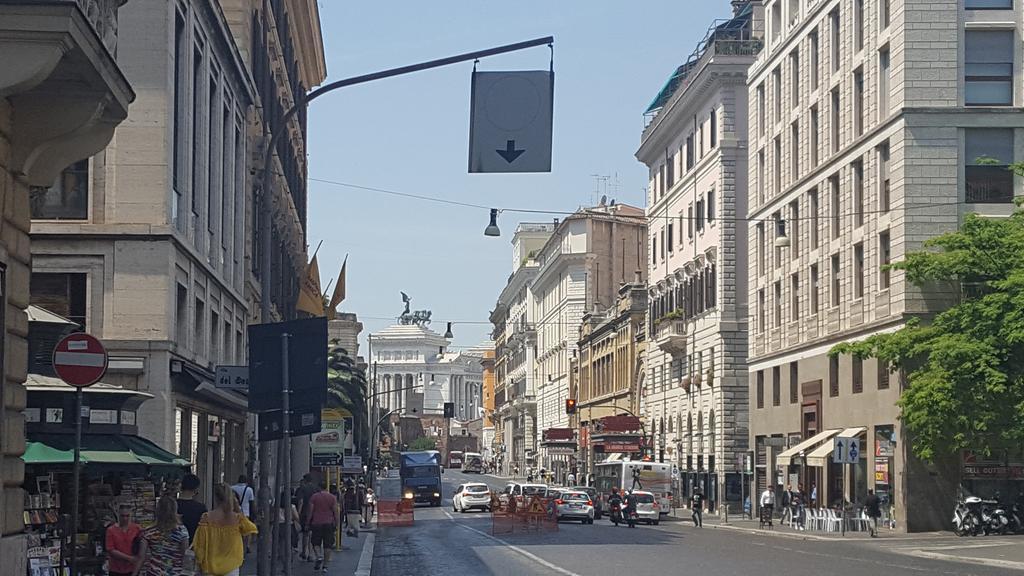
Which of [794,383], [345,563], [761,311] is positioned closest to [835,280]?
[794,383]

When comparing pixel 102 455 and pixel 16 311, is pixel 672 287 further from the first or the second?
pixel 16 311

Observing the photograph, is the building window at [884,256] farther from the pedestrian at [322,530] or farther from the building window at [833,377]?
the pedestrian at [322,530]

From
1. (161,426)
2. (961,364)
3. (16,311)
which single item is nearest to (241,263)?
(161,426)

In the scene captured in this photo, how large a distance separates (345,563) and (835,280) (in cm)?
2890

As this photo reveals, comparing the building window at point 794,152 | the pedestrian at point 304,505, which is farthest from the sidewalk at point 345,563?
the building window at point 794,152

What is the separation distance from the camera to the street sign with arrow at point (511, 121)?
66.5ft

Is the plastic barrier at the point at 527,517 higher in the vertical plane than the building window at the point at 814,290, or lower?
lower

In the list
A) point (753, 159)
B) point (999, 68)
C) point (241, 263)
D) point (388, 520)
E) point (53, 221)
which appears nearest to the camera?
point (53, 221)

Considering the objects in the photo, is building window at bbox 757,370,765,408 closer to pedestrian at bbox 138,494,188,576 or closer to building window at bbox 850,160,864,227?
building window at bbox 850,160,864,227

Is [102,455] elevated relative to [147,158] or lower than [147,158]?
lower

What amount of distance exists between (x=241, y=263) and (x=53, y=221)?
1507cm

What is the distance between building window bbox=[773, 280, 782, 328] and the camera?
65.7 meters

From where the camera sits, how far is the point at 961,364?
45.1 meters

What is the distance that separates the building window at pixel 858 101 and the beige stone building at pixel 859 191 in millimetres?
75
